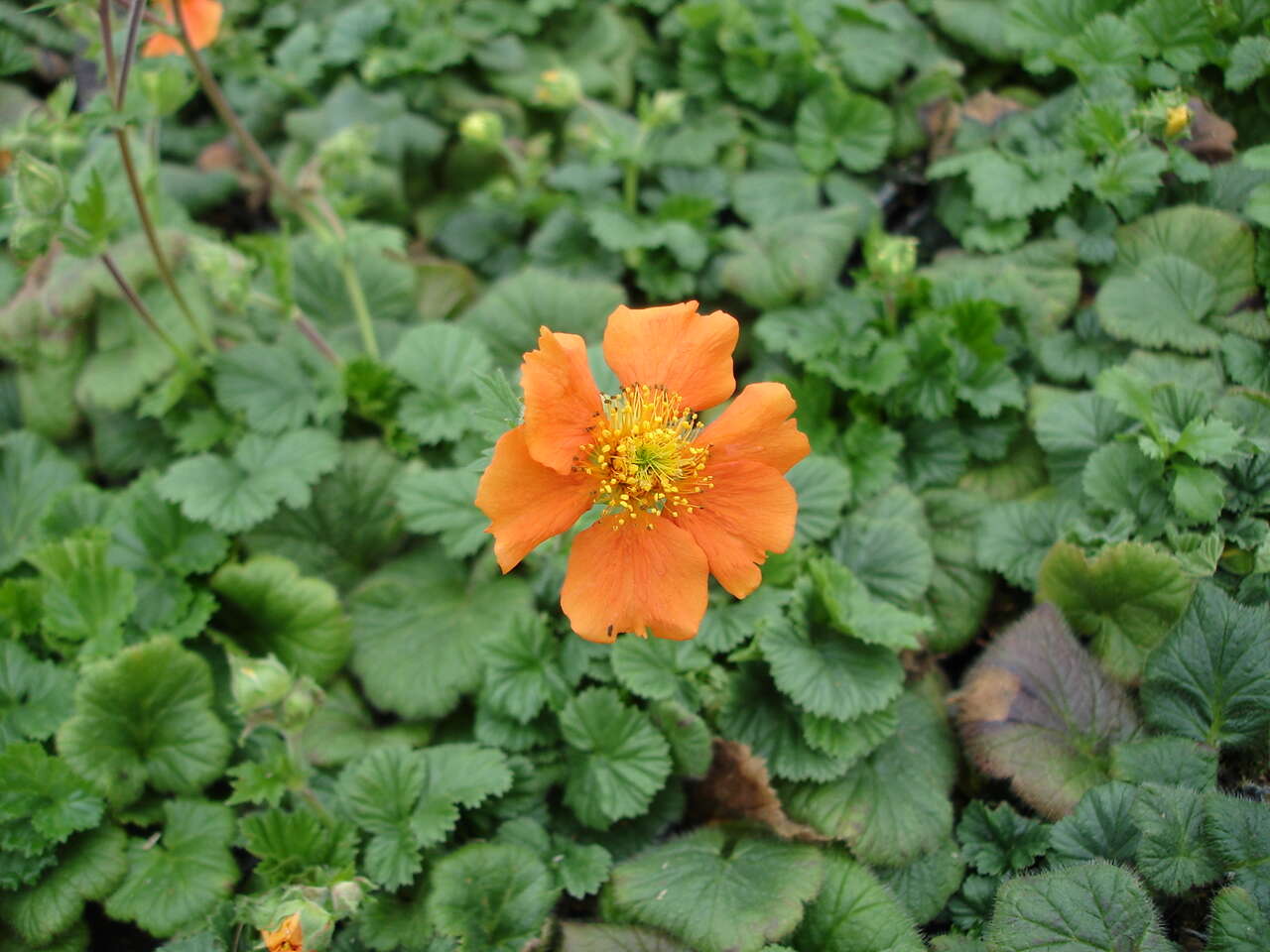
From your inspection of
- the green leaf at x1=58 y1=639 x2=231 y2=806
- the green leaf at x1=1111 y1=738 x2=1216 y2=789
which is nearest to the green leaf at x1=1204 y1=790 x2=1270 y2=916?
the green leaf at x1=1111 y1=738 x2=1216 y2=789

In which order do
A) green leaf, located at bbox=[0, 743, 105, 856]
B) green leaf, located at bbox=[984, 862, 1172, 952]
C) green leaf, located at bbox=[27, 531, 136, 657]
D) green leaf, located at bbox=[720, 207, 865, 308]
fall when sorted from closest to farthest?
green leaf, located at bbox=[984, 862, 1172, 952] < green leaf, located at bbox=[0, 743, 105, 856] < green leaf, located at bbox=[27, 531, 136, 657] < green leaf, located at bbox=[720, 207, 865, 308]

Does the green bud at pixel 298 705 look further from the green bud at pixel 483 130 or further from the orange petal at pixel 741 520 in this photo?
the green bud at pixel 483 130

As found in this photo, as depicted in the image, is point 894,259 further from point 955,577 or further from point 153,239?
point 153,239

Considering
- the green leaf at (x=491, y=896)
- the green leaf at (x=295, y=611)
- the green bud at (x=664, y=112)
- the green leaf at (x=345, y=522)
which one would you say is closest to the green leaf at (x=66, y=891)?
the green leaf at (x=295, y=611)

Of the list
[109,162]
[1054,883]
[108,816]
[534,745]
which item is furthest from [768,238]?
[108,816]

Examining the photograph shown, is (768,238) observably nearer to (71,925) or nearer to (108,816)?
(108,816)

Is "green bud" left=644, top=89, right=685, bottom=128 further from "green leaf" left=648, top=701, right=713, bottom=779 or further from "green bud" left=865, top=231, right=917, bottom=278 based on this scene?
"green leaf" left=648, top=701, right=713, bottom=779
